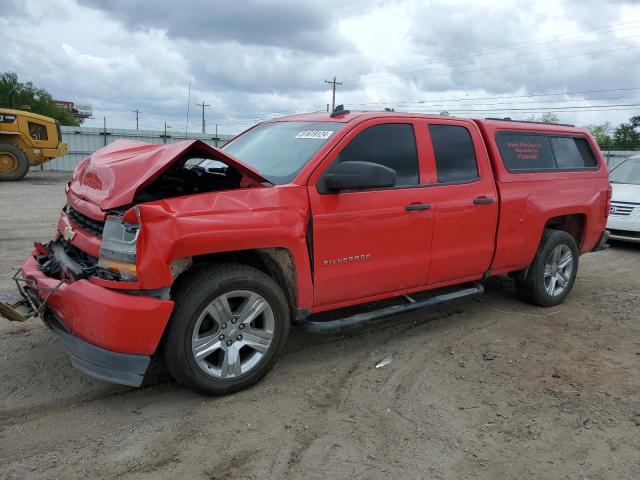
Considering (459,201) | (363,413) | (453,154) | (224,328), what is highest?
(453,154)

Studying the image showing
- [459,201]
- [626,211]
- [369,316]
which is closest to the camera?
[369,316]

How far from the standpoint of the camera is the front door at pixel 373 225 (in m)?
3.69

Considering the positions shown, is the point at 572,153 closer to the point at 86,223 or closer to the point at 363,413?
the point at 363,413

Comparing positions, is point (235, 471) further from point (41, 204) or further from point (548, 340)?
point (41, 204)

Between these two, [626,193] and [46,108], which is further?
[46,108]

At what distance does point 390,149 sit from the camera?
4156 millimetres

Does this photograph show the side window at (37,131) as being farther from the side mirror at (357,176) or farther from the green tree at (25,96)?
the green tree at (25,96)

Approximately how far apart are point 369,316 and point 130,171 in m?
2.00

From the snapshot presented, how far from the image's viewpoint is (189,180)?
3.80 meters

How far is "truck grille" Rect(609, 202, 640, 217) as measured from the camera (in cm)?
880

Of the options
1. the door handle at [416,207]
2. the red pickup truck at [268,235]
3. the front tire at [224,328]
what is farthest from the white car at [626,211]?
the front tire at [224,328]

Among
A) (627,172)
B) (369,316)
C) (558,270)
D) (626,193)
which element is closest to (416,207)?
(369,316)

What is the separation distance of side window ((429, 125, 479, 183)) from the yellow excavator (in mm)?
16589

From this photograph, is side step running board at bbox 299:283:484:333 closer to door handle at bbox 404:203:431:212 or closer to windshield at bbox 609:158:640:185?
door handle at bbox 404:203:431:212
